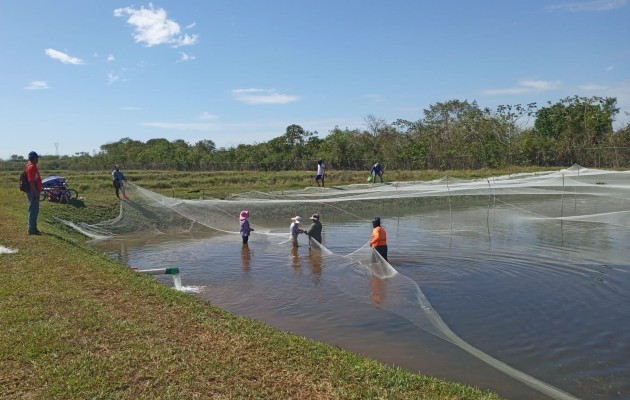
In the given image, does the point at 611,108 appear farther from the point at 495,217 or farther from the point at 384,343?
the point at 384,343

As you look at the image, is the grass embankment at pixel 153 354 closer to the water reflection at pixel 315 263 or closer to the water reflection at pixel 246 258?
the water reflection at pixel 315 263

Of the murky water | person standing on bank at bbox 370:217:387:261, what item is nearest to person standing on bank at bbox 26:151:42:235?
the murky water

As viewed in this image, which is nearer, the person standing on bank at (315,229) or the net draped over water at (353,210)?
the person standing on bank at (315,229)

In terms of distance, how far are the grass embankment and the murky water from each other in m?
1.37

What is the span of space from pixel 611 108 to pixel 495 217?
107ft

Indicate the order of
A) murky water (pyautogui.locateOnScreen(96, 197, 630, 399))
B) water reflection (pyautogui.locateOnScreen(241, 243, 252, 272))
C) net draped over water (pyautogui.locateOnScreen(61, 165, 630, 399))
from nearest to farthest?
murky water (pyautogui.locateOnScreen(96, 197, 630, 399))
water reflection (pyautogui.locateOnScreen(241, 243, 252, 272))
net draped over water (pyautogui.locateOnScreen(61, 165, 630, 399))

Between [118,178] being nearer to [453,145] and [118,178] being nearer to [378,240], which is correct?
[378,240]

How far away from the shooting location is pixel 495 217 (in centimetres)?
1872

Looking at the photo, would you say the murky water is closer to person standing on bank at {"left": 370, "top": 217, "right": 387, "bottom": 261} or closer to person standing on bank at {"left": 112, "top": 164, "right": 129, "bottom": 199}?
person standing on bank at {"left": 370, "top": 217, "right": 387, "bottom": 261}

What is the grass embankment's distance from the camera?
403 cm

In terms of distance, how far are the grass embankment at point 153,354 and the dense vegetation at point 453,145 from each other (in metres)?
40.0

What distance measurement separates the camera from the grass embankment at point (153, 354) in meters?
4.03

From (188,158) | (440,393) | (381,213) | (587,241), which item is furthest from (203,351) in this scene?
(188,158)

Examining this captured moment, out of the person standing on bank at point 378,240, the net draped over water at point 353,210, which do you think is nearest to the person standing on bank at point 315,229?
the net draped over water at point 353,210
